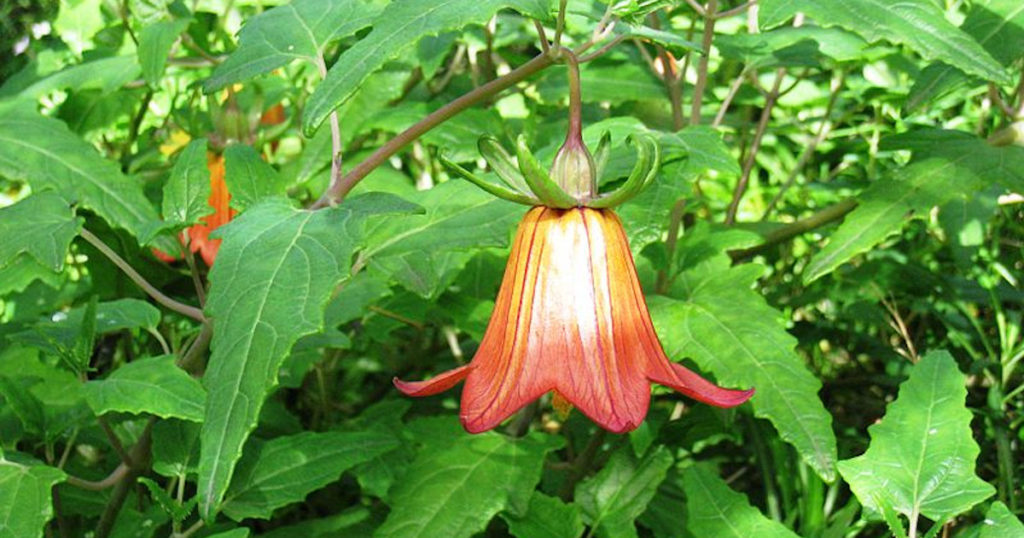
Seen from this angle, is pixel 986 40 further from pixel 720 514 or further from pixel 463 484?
pixel 463 484

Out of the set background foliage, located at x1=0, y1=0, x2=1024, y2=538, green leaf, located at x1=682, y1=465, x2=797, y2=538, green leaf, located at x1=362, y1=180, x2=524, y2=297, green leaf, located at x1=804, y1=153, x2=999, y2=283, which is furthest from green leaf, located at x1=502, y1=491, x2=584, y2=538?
green leaf, located at x1=804, y1=153, x2=999, y2=283

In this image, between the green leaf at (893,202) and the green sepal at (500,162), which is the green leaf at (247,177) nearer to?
the green sepal at (500,162)

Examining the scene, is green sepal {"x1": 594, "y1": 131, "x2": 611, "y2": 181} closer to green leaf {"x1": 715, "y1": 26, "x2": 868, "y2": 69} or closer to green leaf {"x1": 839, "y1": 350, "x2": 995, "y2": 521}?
green leaf {"x1": 839, "y1": 350, "x2": 995, "y2": 521}

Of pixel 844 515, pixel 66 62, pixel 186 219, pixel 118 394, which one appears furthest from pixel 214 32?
pixel 844 515

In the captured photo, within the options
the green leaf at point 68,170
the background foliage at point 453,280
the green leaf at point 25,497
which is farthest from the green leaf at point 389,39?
the green leaf at point 68,170

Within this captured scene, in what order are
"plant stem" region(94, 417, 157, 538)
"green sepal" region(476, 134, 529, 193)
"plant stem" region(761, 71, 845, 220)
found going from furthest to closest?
"plant stem" region(761, 71, 845, 220) → "plant stem" region(94, 417, 157, 538) → "green sepal" region(476, 134, 529, 193)

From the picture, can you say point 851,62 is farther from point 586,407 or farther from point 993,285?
point 586,407
